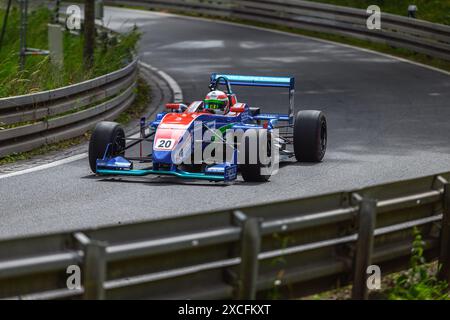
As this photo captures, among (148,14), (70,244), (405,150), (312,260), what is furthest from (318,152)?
(148,14)

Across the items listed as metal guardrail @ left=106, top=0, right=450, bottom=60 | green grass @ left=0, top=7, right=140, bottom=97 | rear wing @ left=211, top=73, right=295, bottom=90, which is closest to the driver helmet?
rear wing @ left=211, top=73, right=295, bottom=90

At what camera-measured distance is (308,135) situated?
14.0m

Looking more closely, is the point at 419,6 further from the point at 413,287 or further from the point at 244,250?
the point at 244,250

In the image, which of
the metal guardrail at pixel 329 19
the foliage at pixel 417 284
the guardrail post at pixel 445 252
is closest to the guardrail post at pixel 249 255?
the foliage at pixel 417 284

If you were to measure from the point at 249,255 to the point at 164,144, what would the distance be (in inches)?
247

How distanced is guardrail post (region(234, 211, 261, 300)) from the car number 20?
6087 mm

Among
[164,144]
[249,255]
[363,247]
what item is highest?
[249,255]

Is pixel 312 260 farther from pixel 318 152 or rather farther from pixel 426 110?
pixel 426 110

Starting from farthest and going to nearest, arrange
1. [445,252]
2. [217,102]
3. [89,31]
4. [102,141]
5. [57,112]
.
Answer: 1. [89,31]
2. [57,112]
3. [217,102]
4. [102,141]
5. [445,252]

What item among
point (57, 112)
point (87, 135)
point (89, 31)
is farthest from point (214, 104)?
point (89, 31)

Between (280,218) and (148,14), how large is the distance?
93.8 ft

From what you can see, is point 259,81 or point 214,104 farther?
point 259,81

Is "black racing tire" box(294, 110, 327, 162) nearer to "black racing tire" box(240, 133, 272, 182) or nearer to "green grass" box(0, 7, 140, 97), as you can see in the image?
"black racing tire" box(240, 133, 272, 182)

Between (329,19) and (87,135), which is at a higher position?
(329,19)
